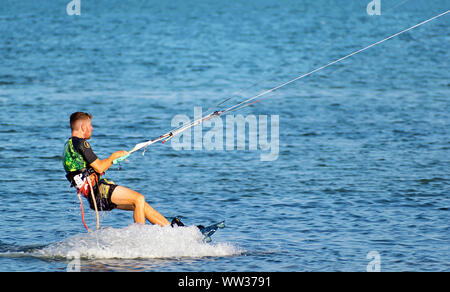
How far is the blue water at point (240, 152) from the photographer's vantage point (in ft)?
37.0

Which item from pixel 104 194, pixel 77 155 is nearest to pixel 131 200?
pixel 104 194

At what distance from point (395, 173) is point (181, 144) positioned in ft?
18.5

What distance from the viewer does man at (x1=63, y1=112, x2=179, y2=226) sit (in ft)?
35.7

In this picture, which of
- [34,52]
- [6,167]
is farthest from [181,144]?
[34,52]
